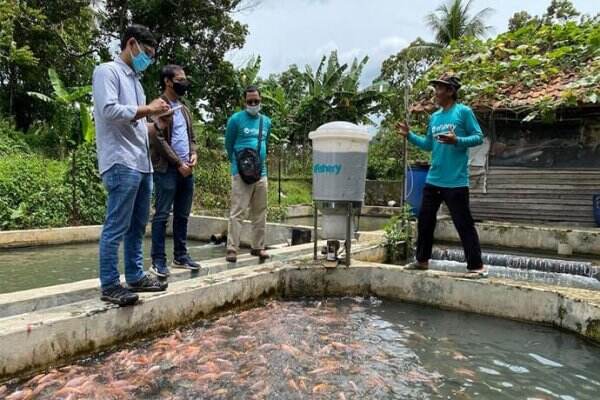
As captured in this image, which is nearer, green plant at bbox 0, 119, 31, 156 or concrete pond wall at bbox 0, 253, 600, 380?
concrete pond wall at bbox 0, 253, 600, 380

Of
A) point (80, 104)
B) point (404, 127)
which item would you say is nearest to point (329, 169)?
point (404, 127)

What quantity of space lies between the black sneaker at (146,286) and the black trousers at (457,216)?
2771 millimetres

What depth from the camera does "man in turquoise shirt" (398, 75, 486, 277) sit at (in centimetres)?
477

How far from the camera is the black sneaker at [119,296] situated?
3514 millimetres

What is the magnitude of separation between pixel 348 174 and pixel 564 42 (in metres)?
8.80

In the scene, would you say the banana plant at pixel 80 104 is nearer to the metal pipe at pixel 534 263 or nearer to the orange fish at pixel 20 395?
the metal pipe at pixel 534 263

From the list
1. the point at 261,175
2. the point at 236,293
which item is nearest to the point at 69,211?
the point at 261,175

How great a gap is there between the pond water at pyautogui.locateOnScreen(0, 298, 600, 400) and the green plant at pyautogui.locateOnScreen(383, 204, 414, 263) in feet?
8.58

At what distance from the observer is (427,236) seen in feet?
16.9

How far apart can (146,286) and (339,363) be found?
5.66 ft

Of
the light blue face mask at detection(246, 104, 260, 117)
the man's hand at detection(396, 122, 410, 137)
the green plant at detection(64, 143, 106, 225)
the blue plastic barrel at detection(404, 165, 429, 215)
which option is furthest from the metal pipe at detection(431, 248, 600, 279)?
the green plant at detection(64, 143, 106, 225)

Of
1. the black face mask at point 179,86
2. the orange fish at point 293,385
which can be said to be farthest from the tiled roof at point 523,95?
the orange fish at point 293,385

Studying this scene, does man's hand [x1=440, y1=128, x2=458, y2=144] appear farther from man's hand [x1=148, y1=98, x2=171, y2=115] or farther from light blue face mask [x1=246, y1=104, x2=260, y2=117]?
man's hand [x1=148, y1=98, x2=171, y2=115]

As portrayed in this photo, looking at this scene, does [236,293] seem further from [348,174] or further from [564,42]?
[564,42]
